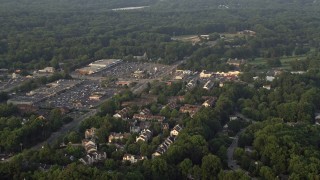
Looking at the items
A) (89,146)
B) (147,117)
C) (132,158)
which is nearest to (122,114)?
(147,117)

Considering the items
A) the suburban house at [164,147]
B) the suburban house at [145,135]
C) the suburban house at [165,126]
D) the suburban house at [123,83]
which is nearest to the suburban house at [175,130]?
the suburban house at [165,126]

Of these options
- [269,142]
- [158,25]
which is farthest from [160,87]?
[158,25]

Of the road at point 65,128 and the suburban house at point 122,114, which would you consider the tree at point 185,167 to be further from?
the suburban house at point 122,114

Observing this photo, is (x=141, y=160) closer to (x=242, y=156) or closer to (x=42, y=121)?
(x=242, y=156)

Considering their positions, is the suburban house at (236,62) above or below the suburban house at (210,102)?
below

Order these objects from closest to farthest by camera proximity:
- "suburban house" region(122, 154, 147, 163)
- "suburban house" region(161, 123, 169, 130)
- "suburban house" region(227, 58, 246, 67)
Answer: "suburban house" region(122, 154, 147, 163) < "suburban house" region(161, 123, 169, 130) < "suburban house" region(227, 58, 246, 67)

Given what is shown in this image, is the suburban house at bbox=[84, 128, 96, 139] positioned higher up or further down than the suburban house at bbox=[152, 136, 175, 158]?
further down

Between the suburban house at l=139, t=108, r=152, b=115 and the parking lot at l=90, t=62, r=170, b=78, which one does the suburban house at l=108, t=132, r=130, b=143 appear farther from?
the parking lot at l=90, t=62, r=170, b=78

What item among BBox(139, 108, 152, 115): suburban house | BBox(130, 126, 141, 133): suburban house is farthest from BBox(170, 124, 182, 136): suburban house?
BBox(139, 108, 152, 115): suburban house
